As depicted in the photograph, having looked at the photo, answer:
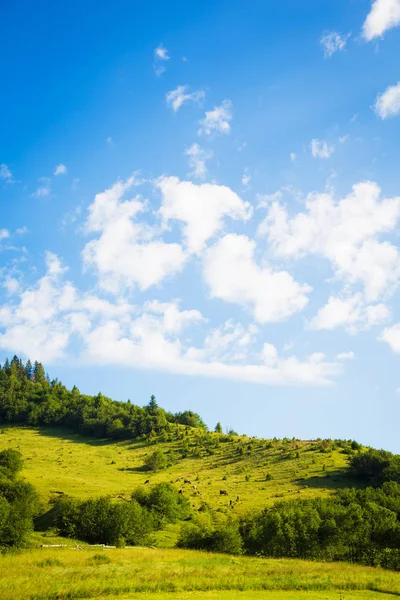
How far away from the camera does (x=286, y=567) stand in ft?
112

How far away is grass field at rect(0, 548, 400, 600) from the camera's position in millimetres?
24875

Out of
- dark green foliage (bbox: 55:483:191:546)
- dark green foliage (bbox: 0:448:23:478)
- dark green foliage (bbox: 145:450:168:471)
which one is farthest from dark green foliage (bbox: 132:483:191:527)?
dark green foliage (bbox: 145:450:168:471)

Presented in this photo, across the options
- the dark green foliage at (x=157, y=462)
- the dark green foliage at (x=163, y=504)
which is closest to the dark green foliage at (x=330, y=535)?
the dark green foliage at (x=163, y=504)

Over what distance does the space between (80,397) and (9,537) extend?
487 feet

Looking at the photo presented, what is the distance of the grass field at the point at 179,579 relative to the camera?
81.6ft

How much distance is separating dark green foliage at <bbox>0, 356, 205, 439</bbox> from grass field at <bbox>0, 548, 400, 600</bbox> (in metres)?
99.0

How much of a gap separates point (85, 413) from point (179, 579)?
13648 cm

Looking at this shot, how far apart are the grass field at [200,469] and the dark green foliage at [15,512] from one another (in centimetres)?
774

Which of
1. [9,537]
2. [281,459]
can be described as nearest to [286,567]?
[9,537]

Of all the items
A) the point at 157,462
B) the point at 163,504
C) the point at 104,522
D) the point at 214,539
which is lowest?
the point at 214,539

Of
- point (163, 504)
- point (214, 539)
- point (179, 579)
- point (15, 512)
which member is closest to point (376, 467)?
point (163, 504)

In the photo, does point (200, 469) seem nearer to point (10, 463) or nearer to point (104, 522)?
point (10, 463)

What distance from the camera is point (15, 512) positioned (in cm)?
4706

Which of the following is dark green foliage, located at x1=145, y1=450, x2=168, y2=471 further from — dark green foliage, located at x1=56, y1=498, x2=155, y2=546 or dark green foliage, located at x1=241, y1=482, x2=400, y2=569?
dark green foliage, located at x1=241, y1=482, x2=400, y2=569
